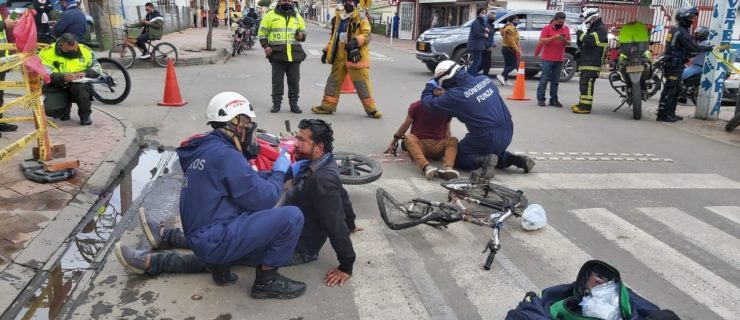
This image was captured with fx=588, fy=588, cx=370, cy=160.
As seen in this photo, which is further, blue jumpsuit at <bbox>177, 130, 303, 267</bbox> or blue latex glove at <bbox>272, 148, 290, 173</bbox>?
blue latex glove at <bbox>272, 148, 290, 173</bbox>

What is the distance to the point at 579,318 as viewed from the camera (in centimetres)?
296

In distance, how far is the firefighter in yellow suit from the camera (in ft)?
29.9

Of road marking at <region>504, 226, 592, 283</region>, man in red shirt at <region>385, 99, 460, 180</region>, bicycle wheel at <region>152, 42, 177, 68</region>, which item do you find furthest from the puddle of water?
bicycle wheel at <region>152, 42, 177, 68</region>

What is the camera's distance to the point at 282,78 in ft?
31.1

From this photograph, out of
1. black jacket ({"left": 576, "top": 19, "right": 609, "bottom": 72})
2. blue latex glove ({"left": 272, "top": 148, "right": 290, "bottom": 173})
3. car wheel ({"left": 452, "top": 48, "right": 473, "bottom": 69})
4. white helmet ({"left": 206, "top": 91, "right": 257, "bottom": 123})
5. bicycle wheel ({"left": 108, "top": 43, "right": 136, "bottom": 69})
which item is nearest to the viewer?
white helmet ({"left": 206, "top": 91, "right": 257, "bottom": 123})

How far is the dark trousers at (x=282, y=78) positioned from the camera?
30.7 ft

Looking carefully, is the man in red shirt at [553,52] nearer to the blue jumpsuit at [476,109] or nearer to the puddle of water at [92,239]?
the blue jumpsuit at [476,109]

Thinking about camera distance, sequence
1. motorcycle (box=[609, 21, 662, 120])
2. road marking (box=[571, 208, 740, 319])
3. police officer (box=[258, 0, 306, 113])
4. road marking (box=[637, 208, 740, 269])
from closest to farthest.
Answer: road marking (box=[571, 208, 740, 319]) < road marking (box=[637, 208, 740, 269]) < police officer (box=[258, 0, 306, 113]) < motorcycle (box=[609, 21, 662, 120])

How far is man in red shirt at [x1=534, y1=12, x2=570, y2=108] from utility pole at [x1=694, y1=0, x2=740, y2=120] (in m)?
2.47

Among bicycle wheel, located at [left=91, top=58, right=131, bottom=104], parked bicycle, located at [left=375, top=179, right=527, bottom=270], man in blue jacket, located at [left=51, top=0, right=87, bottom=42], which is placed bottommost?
parked bicycle, located at [left=375, top=179, right=527, bottom=270]

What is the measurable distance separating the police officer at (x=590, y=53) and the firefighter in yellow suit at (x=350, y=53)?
409 centimetres

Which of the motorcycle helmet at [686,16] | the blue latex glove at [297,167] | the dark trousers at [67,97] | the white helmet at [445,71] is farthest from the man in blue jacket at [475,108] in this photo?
the motorcycle helmet at [686,16]

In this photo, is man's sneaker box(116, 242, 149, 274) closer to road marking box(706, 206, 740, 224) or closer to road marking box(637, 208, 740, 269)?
road marking box(637, 208, 740, 269)

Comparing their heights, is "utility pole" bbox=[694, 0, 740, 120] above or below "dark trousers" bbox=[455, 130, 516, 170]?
above
